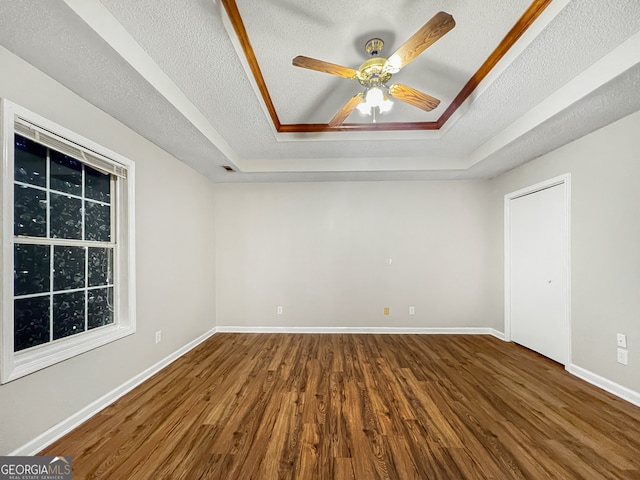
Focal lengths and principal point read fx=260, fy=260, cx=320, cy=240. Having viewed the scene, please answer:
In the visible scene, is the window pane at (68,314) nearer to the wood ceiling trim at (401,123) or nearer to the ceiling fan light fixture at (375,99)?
the wood ceiling trim at (401,123)

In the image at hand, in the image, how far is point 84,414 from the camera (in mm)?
1879

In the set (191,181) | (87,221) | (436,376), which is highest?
(191,181)

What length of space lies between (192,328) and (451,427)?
3040 millimetres

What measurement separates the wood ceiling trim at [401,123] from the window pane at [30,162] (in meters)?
1.50

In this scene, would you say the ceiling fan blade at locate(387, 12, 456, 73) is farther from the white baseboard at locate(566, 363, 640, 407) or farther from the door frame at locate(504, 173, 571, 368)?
the white baseboard at locate(566, 363, 640, 407)

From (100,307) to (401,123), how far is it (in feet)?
11.1

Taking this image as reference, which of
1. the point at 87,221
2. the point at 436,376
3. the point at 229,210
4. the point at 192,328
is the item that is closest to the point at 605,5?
the point at 436,376

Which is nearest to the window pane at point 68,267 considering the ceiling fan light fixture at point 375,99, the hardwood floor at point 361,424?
the hardwood floor at point 361,424

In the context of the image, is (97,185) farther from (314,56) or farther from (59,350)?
(314,56)

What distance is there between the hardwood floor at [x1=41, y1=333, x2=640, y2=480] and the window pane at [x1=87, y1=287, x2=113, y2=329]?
67 centimetres

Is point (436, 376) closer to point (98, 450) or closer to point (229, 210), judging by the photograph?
point (98, 450)

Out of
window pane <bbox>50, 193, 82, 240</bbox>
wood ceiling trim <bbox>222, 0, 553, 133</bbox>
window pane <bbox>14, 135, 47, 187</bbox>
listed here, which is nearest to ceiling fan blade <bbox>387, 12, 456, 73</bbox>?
wood ceiling trim <bbox>222, 0, 553, 133</bbox>

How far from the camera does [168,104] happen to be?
6.49ft

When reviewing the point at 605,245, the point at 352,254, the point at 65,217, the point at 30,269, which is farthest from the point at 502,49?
the point at 30,269
